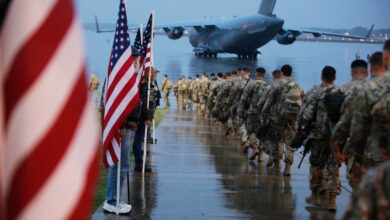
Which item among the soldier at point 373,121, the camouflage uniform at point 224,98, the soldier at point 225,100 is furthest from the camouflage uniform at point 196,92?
the soldier at point 373,121

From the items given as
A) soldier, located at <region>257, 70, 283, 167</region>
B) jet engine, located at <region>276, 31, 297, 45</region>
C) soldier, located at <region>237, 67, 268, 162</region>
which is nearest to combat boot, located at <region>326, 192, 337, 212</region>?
soldier, located at <region>257, 70, 283, 167</region>

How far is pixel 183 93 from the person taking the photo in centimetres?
3422

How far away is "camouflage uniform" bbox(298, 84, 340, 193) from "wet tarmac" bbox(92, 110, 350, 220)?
0.40 metres

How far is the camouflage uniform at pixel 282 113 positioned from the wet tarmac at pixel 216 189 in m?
0.47

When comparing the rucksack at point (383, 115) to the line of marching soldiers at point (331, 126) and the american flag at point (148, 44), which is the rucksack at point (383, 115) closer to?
the line of marching soldiers at point (331, 126)

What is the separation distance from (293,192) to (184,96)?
2461cm

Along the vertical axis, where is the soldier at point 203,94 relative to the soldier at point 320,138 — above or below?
above

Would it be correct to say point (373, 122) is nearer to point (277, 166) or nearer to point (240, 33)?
point (277, 166)

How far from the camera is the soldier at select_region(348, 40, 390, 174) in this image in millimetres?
5637

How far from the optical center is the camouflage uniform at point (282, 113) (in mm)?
10876

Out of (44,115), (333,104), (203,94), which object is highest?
(203,94)

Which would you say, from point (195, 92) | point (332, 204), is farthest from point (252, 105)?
point (195, 92)

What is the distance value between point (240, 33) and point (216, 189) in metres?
65.0

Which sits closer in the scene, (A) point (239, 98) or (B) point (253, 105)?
(B) point (253, 105)
